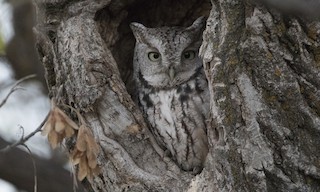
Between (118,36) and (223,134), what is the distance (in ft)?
4.54

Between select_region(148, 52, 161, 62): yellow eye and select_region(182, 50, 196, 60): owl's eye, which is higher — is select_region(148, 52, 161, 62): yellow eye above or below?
below

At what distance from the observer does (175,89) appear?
3576 millimetres

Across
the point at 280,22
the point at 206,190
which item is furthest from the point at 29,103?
the point at 280,22

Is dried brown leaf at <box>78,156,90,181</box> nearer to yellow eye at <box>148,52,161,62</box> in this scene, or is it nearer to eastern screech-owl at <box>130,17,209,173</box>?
eastern screech-owl at <box>130,17,209,173</box>

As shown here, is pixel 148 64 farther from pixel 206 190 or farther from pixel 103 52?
pixel 206 190

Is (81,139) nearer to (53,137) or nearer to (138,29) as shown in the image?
(53,137)

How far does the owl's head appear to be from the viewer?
3.63 m

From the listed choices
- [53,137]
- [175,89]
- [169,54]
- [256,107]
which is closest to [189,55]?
[169,54]

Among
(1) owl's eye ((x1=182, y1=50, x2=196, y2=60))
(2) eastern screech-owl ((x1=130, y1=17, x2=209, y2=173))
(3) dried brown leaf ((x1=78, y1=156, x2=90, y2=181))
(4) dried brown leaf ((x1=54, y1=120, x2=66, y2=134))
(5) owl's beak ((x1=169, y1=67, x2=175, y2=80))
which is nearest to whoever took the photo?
(4) dried brown leaf ((x1=54, y1=120, x2=66, y2=134))

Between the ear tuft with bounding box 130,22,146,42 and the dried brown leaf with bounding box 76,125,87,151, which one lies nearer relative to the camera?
the dried brown leaf with bounding box 76,125,87,151

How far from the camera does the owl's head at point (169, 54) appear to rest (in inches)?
143

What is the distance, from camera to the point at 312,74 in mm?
2609

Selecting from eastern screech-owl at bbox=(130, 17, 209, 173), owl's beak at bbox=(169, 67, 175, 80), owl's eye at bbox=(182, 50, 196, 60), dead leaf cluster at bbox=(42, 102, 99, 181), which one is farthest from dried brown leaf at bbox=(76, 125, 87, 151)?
owl's eye at bbox=(182, 50, 196, 60)

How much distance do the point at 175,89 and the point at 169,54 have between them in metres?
0.22
